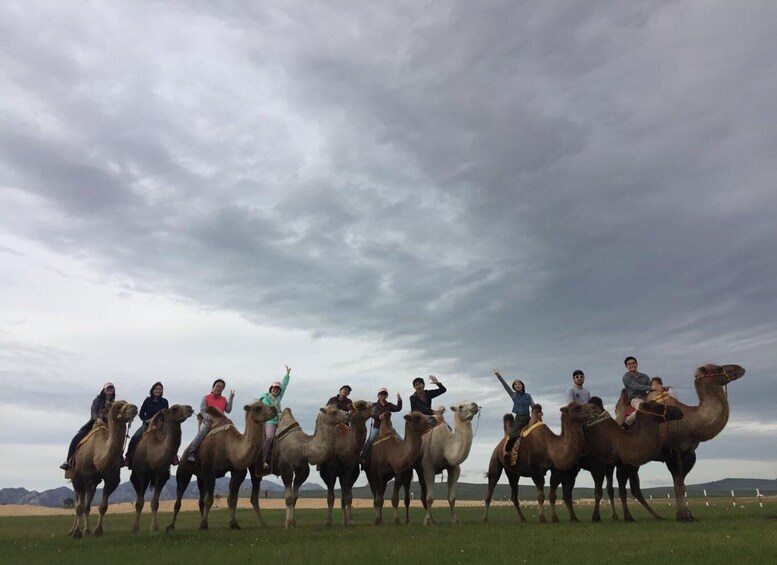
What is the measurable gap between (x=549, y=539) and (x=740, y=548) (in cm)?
366

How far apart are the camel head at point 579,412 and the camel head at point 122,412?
1213 cm

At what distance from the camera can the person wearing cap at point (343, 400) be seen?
2028cm

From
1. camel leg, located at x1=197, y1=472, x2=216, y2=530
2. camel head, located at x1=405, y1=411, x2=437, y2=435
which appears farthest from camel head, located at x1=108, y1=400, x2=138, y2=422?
camel head, located at x1=405, y1=411, x2=437, y2=435

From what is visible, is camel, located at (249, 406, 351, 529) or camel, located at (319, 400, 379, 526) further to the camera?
camel, located at (319, 400, 379, 526)

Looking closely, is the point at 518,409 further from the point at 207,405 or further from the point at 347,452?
the point at 207,405

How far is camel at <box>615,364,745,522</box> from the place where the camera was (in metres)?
16.8

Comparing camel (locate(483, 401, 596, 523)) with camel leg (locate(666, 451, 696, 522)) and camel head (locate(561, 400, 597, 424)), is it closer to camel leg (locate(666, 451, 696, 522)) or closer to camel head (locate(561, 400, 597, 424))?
camel head (locate(561, 400, 597, 424))

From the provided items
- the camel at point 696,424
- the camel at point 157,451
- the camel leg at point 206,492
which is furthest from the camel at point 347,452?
the camel at point 696,424

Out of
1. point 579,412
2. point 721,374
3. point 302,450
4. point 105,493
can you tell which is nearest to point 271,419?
point 302,450

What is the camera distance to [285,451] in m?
19.3

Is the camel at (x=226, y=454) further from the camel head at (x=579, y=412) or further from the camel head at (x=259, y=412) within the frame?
the camel head at (x=579, y=412)

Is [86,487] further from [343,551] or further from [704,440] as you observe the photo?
[704,440]

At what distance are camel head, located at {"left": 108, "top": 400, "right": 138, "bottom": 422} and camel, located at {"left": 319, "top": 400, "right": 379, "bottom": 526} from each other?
5804 mm

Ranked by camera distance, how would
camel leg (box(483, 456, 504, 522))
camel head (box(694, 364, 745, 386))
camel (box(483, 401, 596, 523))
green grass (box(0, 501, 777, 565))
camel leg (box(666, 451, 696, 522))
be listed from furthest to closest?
1. camel leg (box(483, 456, 504, 522))
2. camel (box(483, 401, 596, 523))
3. camel head (box(694, 364, 745, 386))
4. camel leg (box(666, 451, 696, 522))
5. green grass (box(0, 501, 777, 565))
